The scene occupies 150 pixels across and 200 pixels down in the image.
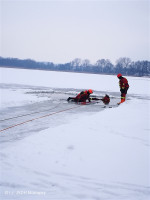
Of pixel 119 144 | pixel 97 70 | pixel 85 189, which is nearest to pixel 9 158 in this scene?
pixel 85 189

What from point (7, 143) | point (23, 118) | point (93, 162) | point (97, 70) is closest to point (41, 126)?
point (23, 118)

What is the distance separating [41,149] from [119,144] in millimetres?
1703

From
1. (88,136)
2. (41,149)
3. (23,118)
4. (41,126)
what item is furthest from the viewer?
(23,118)

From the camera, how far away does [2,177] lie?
3.48 meters

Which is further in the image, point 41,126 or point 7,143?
point 41,126

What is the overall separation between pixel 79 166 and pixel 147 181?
3.77ft

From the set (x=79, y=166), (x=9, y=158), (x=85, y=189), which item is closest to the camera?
(x=85, y=189)

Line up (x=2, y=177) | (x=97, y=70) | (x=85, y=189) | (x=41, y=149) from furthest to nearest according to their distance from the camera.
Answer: (x=97, y=70) → (x=41, y=149) → (x=2, y=177) → (x=85, y=189)

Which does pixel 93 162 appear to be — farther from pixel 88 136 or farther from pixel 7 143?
pixel 7 143

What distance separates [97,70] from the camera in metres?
129

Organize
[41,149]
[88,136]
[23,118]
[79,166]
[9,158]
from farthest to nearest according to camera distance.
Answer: [23,118] → [88,136] → [41,149] → [9,158] → [79,166]

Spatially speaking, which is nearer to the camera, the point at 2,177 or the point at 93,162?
the point at 2,177

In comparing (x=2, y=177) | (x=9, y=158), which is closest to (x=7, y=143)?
(x=9, y=158)

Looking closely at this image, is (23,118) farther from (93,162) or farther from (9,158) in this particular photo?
(93,162)
